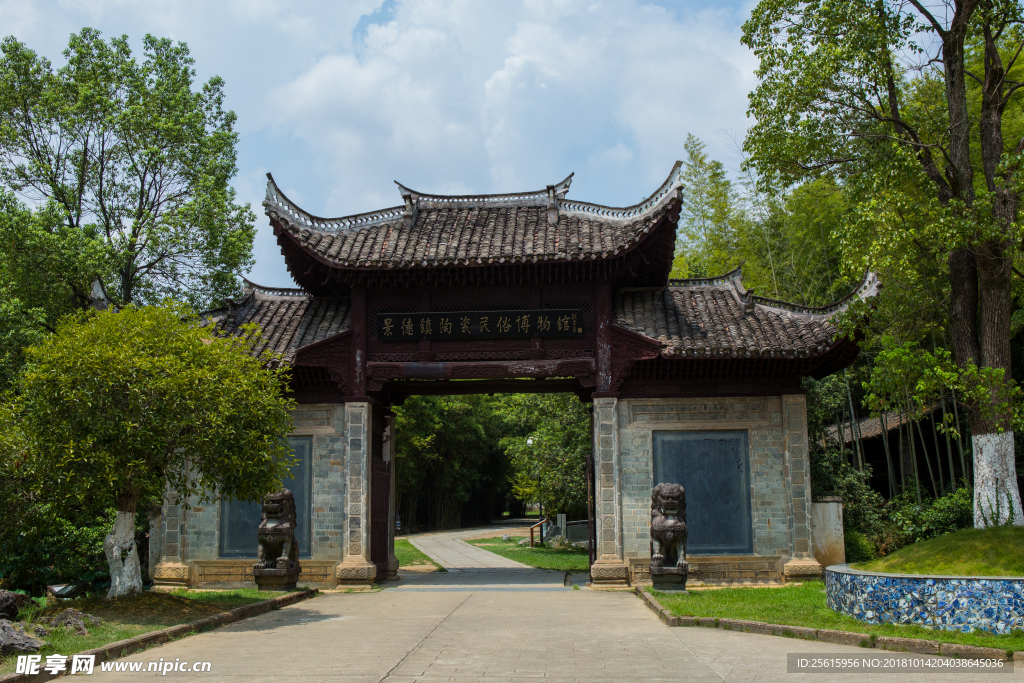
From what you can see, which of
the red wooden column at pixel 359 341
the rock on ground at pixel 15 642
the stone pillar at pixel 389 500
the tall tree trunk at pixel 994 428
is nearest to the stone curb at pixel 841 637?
the rock on ground at pixel 15 642

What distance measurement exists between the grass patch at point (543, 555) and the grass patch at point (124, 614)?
863cm

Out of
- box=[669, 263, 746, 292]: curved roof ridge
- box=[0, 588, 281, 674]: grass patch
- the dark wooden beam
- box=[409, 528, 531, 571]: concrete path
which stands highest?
box=[669, 263, 746, 292]: curved roof ridge

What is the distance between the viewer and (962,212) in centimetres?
1040

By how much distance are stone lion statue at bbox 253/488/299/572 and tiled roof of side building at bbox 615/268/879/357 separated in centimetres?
615

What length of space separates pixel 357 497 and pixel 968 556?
8944mm

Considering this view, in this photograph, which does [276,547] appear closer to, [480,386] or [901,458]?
[480,386]

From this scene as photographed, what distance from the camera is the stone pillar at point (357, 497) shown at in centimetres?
1323

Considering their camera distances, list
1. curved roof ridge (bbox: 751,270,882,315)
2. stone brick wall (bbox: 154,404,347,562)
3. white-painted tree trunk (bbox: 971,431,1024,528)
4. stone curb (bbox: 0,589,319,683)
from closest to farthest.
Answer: stone curb (bbox: 0,589,319,683), white-painted tree trunk (bbox: 971,431,1024,528), curved roof ridge (bbox: 751,270,882,315), stone brick wall (bbox: 154,404,347,562)

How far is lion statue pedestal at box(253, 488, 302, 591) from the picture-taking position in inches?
482

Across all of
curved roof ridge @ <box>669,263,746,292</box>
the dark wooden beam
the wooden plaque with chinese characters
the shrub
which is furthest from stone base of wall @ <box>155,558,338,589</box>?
the shrub

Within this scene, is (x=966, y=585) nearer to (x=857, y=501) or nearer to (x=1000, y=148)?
(x=1000, y=148)

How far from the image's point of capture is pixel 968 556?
26.8 ft

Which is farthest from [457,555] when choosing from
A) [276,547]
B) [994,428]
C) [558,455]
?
[994,428]

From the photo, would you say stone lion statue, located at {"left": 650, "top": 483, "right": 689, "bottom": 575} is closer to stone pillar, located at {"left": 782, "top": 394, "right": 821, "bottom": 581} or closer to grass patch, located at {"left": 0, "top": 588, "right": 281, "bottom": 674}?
stone pillar, located at {"left": 782, "top": 394, "right": 821, "bottom": 581}
